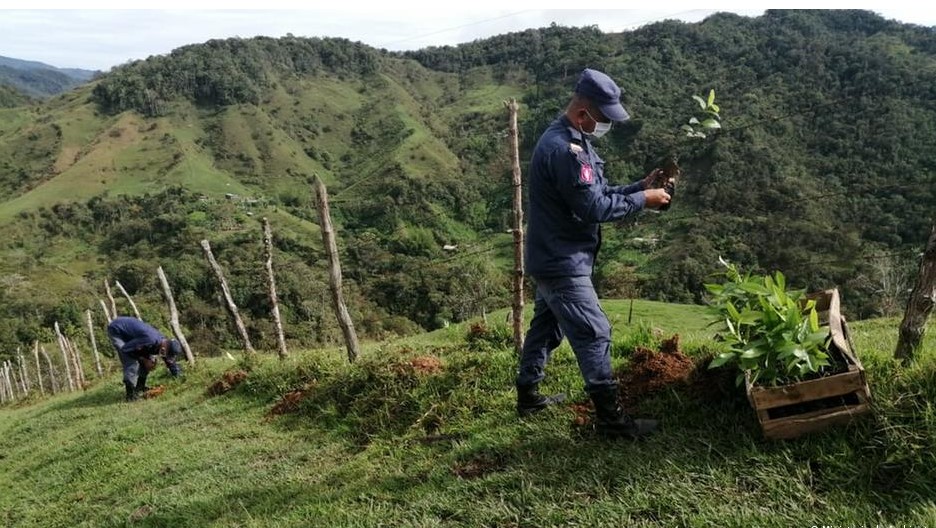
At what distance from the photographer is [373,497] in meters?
3.93

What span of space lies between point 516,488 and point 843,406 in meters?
1.77

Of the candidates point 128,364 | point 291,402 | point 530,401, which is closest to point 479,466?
point 530,401

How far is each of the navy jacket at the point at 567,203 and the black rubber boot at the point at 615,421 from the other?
2.44ft

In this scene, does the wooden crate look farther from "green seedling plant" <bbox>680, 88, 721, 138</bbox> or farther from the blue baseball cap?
the blue baseball cap

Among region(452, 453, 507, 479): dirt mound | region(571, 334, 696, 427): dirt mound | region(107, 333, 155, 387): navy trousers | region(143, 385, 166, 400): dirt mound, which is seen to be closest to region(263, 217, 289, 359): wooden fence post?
region(143, 385, 166, 400): dirt mound

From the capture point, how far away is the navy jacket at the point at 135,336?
9.59m

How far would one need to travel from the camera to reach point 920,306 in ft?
11.3

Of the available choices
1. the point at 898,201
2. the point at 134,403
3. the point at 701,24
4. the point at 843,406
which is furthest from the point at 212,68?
the point at 843,406

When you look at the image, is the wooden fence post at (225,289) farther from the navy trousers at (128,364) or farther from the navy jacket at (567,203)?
the navy jacket at (567,203)

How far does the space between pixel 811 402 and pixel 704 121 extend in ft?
5.83

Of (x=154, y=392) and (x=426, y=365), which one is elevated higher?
(x=426, y=365)

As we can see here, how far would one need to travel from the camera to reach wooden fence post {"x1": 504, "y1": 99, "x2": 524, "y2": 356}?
6.26 metres

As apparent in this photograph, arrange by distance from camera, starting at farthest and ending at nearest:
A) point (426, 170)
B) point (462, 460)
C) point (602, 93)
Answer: point (426, 170) < point (462, 460) < point (602, 93)

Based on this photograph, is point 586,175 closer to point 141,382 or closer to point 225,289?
point 141,382
